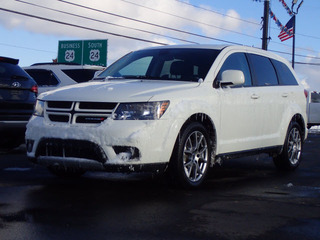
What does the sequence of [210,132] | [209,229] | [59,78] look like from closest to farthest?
1. [209,229]
2. [210,132]
3. [59,78]

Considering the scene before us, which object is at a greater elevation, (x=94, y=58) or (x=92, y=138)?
(x=94, y=58)

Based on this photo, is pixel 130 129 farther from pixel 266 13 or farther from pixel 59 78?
pixel 266 13

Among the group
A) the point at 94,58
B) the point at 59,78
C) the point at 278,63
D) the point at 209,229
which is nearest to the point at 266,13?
the point at 94,58

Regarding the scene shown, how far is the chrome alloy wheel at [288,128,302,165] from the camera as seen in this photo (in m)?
8.64

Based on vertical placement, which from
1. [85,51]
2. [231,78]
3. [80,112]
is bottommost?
[80,112]

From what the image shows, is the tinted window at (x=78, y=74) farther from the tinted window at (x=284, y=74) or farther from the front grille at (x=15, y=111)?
the tinted window at (x=284, y=74)

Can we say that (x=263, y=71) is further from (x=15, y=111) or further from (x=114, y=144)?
(x=15, y=111)

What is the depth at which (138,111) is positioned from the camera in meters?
5.82

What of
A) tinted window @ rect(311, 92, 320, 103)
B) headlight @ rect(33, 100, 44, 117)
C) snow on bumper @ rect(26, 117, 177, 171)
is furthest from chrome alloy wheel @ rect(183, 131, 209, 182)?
tinted window @ rect(311, 92, 320, 103)

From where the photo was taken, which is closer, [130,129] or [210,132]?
[130,129]

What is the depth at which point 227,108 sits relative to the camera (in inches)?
272

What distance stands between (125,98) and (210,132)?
53.8 inches

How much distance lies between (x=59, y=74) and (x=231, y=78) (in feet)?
23.9

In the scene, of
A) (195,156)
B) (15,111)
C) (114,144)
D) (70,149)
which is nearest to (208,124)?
(195,156)
